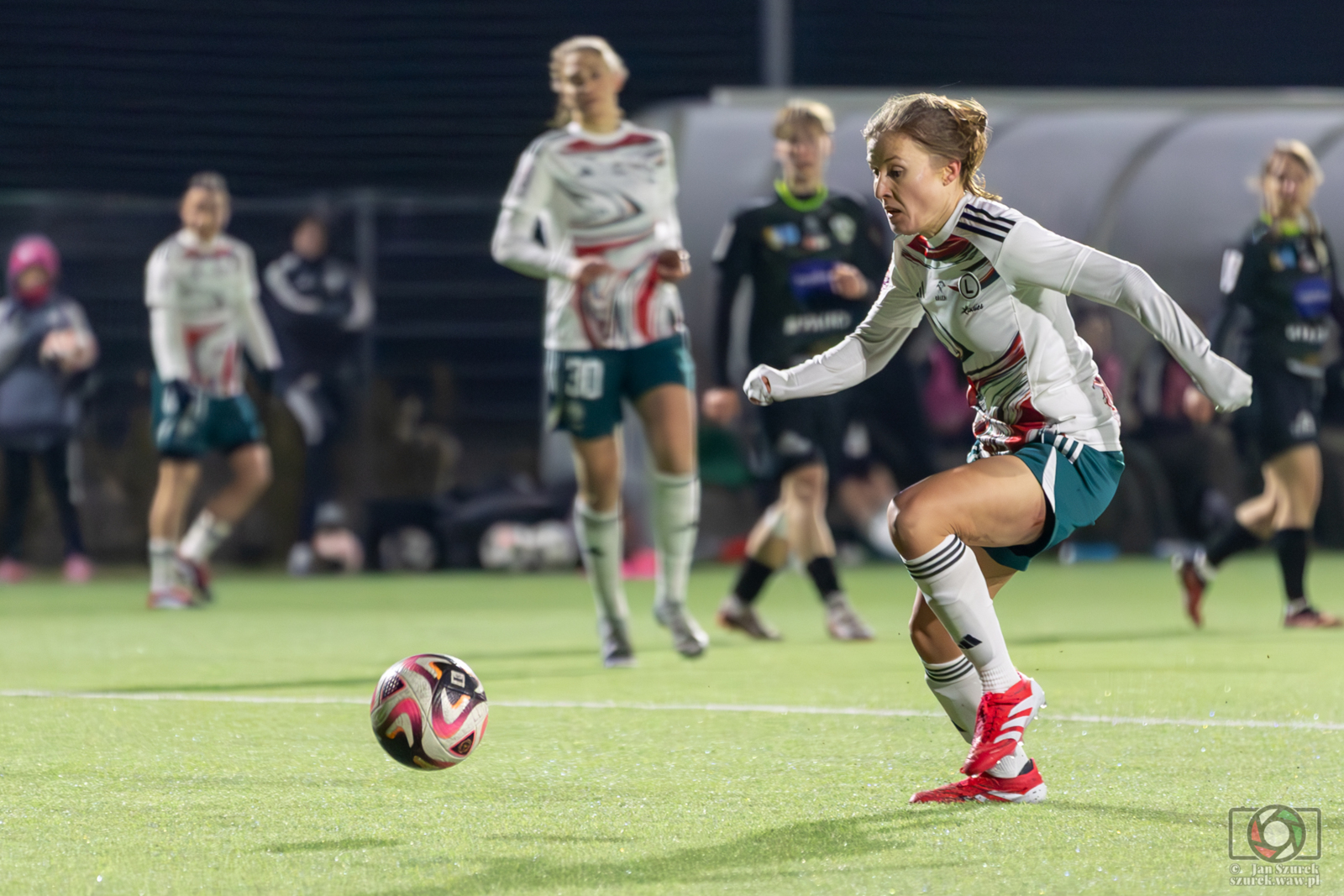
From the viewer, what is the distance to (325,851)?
3.72 metres

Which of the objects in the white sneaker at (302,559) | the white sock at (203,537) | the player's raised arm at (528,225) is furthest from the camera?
the white sneaker at (302,559)

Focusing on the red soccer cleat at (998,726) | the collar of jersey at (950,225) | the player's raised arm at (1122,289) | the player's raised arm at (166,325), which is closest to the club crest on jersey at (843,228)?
the player's raised arm at (166,325)

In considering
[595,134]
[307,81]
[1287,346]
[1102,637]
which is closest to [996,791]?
[595,134]

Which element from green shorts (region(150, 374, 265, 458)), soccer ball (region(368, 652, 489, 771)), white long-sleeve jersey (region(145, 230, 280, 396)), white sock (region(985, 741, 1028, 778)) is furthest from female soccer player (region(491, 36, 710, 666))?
white long-sleeve jersey (region(145, 230, 280, 396))

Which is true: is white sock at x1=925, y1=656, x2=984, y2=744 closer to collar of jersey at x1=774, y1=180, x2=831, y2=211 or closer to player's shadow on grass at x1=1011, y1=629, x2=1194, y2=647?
player's shadow on grass at x1=1011, y1=629, x2=1194, y2=647

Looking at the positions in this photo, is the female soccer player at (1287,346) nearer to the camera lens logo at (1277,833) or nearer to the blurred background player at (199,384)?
the camera lens logo at (1277,833)

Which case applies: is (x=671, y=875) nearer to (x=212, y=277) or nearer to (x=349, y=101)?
(x=212, y=277)

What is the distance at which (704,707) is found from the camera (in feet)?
19.2

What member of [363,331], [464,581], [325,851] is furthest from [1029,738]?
[363,331]

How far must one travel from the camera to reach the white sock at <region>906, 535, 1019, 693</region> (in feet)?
13.4

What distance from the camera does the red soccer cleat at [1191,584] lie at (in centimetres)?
850

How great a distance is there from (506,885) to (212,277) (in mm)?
7674

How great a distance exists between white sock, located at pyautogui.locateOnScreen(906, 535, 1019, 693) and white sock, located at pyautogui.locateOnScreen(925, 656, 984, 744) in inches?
5.0

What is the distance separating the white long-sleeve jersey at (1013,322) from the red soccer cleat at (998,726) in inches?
20.7
